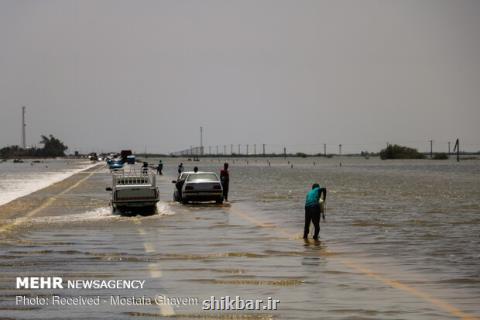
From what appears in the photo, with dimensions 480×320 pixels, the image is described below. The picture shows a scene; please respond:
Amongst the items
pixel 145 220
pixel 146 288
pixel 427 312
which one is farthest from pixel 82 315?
pixel 145 220

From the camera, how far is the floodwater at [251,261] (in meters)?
14.2

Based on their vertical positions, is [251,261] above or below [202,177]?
below

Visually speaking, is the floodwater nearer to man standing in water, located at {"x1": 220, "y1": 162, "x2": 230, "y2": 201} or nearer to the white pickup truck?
the white pickup truck

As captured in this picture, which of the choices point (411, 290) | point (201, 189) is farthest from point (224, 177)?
point (411, 290)

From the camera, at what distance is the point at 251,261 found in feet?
67.8

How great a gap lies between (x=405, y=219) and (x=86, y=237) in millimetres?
13615

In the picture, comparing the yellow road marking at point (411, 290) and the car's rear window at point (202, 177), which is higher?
the car's rear window at point (202, 177)

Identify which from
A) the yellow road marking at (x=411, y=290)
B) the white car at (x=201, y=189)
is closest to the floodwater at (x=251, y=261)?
the yellow road marking at (x=411, y=290)

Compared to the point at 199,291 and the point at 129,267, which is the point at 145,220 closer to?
the point at 129,267

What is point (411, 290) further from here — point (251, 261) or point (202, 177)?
point (202, 177)

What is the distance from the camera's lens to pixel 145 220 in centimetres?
3425

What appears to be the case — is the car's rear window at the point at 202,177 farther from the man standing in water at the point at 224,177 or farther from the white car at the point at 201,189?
the man standing in water at the point at 224,177

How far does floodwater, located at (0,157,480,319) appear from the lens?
1416cm

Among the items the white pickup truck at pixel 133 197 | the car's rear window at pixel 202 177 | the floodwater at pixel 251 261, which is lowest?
the floodwater at pixel 251 261
